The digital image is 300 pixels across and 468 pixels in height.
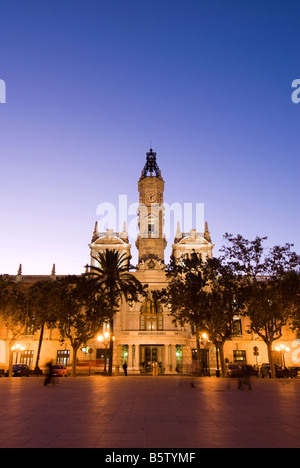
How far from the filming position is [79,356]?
63.1 m

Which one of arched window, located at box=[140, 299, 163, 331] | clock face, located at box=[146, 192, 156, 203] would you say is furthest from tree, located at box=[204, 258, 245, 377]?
A: clock face, located at box=[146, 192, 156, 203]

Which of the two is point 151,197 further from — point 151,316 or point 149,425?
point 149,425

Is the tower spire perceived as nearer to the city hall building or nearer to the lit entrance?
the city hall building

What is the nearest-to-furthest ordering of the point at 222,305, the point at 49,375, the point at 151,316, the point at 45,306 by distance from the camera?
the point at 49,375 < the point at 222,305 < the point at 45,306 < the point at 151,316

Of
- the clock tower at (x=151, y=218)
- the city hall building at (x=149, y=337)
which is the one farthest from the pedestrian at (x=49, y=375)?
the clock tower at (x=151, y=218)

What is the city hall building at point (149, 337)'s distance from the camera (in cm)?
5678

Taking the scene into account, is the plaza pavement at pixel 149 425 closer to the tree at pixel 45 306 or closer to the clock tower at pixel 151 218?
the tree at pixel 45 306

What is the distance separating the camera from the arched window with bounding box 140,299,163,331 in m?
61.7

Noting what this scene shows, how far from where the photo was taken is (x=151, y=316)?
62281 millimetres

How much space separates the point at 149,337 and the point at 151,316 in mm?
5833

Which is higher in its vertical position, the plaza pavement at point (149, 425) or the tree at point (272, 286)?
the tree at point (272, 286)

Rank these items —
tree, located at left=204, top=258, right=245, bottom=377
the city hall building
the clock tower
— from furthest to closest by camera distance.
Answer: the clock tower → the city hall building → tree, located at left=204, top=258, right=245, bottom=377

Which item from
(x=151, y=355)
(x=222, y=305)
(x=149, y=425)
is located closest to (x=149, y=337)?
(x=151, y=355)
